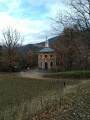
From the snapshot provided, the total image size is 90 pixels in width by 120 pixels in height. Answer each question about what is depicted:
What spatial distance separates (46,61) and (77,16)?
24.3 meters

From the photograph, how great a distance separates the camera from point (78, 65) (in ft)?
88.5

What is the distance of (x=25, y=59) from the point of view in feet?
115

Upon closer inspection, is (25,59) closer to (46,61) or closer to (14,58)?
(46,61)

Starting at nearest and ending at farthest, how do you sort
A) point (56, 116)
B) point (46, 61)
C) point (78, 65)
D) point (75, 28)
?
point (56, 116)
point (75, 28)
point (78, 65)
point (46, 61)

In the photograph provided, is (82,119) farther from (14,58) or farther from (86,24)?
(14,58)

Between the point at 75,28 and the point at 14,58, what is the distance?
61.4 feet

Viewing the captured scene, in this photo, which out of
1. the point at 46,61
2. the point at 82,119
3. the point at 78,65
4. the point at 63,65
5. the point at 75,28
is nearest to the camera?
the point at 82,119

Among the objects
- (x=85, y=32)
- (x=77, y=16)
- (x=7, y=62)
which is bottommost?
(x=7, y=62)

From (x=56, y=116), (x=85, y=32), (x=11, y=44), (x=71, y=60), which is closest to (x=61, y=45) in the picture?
(x=71, y=60)

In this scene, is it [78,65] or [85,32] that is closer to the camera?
[85,32]

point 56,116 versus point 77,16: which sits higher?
point 77,16

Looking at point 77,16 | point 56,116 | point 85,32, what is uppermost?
point 77,16

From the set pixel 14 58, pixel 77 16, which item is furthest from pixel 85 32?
pixel 14 58

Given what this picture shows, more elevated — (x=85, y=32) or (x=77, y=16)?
(x=77, y=16)
